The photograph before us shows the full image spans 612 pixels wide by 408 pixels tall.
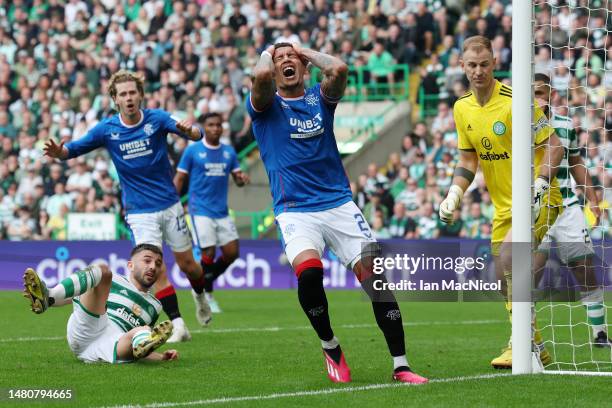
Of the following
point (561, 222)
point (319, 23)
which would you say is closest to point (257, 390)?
point (561, 222)

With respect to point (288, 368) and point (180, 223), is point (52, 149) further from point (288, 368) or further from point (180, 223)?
point (288, 368)

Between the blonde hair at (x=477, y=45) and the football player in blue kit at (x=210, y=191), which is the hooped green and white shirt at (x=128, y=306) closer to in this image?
the blonde hair at (x=477, y=45)

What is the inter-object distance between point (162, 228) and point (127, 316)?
252 centimetres

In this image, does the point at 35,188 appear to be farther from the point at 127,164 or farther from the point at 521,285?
the point at 521,285

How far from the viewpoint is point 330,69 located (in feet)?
25.2

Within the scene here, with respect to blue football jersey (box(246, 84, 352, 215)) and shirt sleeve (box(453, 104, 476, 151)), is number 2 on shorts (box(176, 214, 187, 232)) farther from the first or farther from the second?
blue football jersey (box(246, 84, 352, 215))

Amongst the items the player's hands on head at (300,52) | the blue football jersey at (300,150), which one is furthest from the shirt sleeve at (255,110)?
the player's hands on head at (300,52)

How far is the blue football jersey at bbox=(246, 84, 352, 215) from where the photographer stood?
7840 mm

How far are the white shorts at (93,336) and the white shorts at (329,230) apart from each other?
1829 mm

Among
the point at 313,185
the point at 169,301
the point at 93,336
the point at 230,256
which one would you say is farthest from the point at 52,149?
the point at 230,256

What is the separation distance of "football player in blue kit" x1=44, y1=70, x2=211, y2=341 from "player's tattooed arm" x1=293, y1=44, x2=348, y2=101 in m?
3.07

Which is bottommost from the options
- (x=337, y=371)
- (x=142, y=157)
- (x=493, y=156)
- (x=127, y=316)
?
(x=337, y=371)

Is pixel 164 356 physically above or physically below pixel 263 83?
below

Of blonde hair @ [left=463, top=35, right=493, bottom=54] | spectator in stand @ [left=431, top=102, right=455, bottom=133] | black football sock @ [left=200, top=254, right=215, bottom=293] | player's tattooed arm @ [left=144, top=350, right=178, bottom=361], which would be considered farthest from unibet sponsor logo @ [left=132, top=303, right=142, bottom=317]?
spectator in stand @ [left=431, top=102, right=455, bottom=133]
